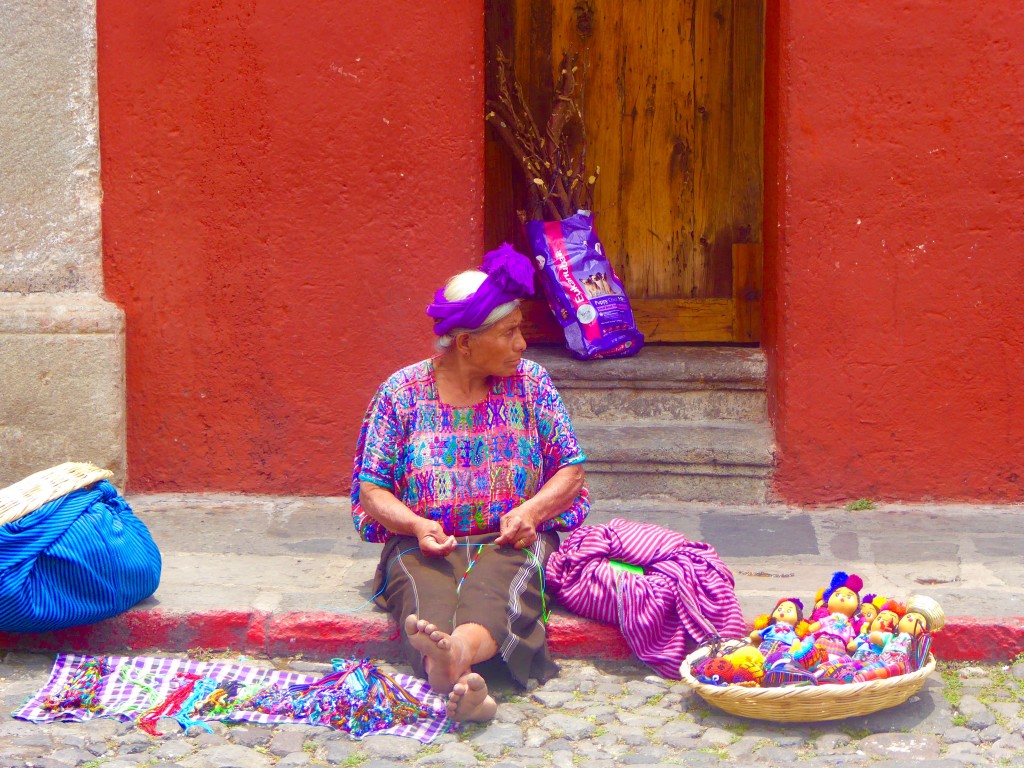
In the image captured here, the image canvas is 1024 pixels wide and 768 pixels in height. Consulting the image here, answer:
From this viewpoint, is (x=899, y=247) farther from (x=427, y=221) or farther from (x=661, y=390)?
(x=427, y=221)

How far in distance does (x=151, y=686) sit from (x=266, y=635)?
415 mm

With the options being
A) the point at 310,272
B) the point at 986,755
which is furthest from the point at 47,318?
the point at 986,755

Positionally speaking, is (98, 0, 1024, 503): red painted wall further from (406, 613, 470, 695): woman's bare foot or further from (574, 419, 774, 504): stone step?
(406, 613, 470, 695): woman's bare foot

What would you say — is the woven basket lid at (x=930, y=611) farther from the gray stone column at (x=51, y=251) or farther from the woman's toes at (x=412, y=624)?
the gray stone column at (x=51, y=251)

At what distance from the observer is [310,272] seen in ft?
17.4

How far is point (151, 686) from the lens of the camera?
3732 millimetres

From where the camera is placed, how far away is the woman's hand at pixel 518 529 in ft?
12.5

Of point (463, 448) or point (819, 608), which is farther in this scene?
point (463, 448)

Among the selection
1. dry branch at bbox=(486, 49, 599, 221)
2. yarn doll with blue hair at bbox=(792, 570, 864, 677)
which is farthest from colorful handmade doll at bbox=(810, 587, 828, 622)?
dry branch at bbox=(486, 49, 599, 221)

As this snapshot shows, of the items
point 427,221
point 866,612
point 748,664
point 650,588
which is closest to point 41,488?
point 650,588

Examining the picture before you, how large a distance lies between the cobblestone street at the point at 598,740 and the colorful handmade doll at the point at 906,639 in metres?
0.14

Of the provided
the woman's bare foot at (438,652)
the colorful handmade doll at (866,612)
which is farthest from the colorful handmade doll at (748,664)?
the woman's bare foot at (438,652)

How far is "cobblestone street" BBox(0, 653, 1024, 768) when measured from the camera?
129 inches

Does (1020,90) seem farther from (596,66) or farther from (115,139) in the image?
(115,139)
